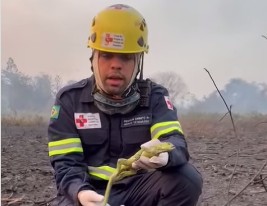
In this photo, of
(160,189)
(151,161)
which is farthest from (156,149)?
(160,189)

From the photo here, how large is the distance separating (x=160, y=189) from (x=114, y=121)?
372 millimetres

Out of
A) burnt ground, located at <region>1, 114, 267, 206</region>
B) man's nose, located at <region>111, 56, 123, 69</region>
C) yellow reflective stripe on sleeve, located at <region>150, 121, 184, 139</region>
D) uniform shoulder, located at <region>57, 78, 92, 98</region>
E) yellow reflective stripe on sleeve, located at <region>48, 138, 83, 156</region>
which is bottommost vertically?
burnt ground, located at <region>1, 114, 267, 206</region>

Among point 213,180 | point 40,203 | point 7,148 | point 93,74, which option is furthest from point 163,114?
point 7,148

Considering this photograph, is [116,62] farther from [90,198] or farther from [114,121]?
[90,198]

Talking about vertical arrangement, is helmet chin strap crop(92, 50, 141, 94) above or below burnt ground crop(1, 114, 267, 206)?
above

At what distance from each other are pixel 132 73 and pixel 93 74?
0.20m

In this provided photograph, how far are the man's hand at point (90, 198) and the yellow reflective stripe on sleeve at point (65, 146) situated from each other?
0.85 ft

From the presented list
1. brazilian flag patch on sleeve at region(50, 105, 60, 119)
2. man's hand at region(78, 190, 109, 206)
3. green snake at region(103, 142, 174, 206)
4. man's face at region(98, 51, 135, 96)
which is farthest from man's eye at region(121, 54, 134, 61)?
man's hand at region(78, 190, 109, 206)

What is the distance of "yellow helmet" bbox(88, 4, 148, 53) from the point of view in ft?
7.73

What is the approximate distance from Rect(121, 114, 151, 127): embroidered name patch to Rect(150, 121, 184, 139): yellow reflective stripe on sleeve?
42mm

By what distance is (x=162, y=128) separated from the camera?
2396mm

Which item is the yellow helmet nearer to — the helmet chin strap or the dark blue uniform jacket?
the helmet chin strap

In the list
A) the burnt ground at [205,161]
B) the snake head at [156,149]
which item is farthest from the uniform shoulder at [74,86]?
the burnt ground at [205,161]

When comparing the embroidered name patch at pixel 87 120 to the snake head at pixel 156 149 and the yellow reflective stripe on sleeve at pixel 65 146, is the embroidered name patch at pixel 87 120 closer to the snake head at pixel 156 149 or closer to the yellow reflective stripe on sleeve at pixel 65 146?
the yellow reflective stripe on sleeve at pixel 65 146
